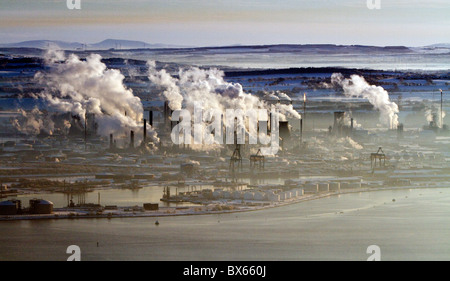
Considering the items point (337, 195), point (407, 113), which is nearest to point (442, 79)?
point (407, 113)

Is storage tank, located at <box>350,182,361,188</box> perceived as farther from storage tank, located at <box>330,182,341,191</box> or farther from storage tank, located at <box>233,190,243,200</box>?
storage tank, located at <box>233,190,243,200</box>

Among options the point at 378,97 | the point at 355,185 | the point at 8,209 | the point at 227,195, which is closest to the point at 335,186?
the point at 355,185

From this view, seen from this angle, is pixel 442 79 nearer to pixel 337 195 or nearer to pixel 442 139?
pixel 442 139

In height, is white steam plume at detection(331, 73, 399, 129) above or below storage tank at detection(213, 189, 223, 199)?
above

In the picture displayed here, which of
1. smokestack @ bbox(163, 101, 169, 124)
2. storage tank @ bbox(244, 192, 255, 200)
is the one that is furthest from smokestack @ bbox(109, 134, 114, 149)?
storage tank @ bbox(244, 192, 255, 200)

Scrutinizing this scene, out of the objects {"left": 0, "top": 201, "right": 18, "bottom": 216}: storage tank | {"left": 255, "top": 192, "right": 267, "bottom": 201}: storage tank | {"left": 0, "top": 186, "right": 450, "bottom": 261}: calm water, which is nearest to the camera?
{"left": 0, "top": 186, "right": 450, "bottom": 261}: calm water

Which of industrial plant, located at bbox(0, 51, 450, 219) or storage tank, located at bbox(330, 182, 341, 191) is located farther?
storage tank, located at bbox(330, 182, 341, 191)
